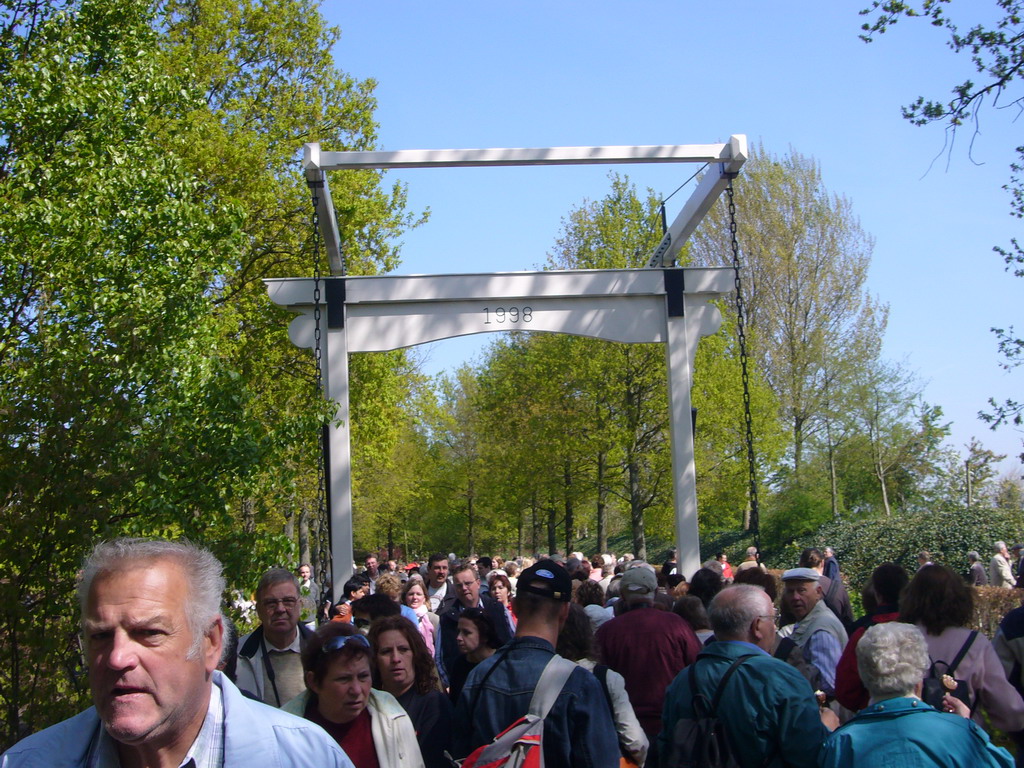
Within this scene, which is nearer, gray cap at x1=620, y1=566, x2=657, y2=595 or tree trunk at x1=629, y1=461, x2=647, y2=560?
gray cap at x1=620, y1=566, x2=657, y2=595

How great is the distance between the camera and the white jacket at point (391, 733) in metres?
4.42

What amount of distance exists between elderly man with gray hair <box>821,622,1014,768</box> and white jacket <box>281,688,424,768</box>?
1.67 meters

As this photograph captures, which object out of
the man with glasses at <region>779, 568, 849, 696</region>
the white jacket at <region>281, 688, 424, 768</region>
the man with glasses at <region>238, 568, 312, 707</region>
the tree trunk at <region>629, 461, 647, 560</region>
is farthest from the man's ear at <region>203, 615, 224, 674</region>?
the tree trunk at <region>629, 461, 647, 560</region>

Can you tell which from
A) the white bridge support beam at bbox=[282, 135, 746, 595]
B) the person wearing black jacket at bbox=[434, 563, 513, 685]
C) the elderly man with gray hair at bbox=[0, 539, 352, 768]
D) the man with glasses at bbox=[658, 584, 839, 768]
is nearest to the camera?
the elderly man with gray hair at bbox=[0, 539, 352, 768]

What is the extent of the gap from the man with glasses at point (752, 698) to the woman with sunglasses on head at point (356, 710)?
1102mm

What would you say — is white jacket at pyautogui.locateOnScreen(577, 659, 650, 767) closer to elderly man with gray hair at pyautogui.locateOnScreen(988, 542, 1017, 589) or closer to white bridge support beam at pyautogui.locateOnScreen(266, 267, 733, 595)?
white bridge support beam at pyautogui.locateOnScreen(266, 267, 733, 595)

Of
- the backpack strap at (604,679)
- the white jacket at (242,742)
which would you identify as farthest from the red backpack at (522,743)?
the white jacket at (242,742)

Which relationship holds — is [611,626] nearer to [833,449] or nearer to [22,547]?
[22,547]

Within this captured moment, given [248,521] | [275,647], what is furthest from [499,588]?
[248,521]

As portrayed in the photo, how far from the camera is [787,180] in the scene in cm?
4319

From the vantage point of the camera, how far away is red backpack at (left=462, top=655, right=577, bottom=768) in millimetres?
3867

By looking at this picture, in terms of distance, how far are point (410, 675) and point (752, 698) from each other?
6.17ft

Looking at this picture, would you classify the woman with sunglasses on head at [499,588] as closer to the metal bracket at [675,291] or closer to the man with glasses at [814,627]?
the man with glasses at [814,627]

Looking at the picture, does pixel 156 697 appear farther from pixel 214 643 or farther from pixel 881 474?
pixel 881 474
